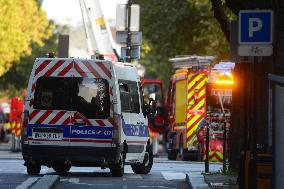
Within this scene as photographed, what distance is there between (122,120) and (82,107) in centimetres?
79

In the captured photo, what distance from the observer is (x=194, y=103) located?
37.0 meters

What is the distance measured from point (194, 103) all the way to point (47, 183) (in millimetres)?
17261

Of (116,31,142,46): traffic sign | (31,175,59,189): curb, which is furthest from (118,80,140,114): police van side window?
(116,31,142,46): traffic sign

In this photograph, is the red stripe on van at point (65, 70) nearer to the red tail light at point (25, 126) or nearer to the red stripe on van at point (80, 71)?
the red stripe on van at point (80, 71)

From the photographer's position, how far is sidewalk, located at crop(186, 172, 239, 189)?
20.1 m

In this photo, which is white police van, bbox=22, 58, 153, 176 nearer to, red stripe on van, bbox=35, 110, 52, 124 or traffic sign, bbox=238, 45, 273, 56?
red stripe on van, bbox=35, 110, 52, 124

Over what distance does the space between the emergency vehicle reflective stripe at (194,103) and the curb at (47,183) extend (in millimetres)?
14893

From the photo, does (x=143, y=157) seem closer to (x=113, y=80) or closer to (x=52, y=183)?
(x=113, y=80)

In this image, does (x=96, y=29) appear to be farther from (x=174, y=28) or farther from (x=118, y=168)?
(x=118, y=168)

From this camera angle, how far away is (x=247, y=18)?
55.3ft

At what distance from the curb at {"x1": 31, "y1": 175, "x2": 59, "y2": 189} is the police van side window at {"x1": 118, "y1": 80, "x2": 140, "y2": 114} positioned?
10.8ft

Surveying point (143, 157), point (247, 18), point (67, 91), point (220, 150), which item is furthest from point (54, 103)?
point (220, 150)

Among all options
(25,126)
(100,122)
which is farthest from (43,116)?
(100,122)

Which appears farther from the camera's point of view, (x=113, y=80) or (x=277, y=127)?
(x=113, y=80)
